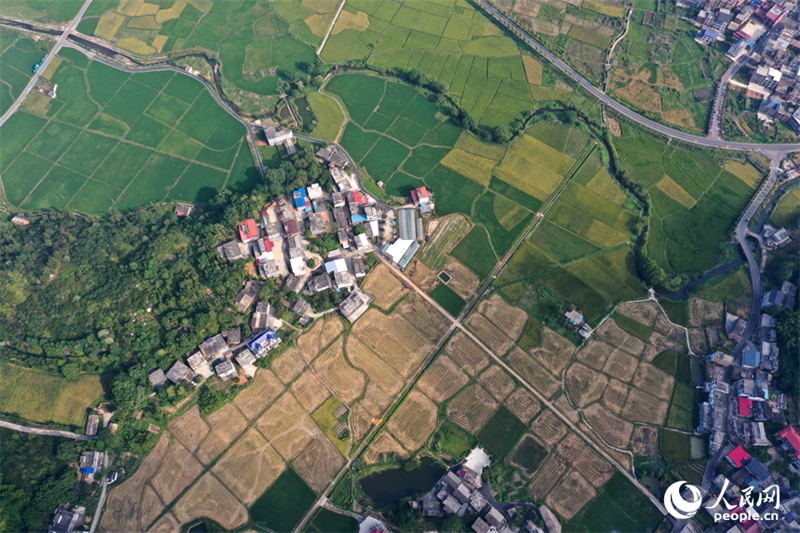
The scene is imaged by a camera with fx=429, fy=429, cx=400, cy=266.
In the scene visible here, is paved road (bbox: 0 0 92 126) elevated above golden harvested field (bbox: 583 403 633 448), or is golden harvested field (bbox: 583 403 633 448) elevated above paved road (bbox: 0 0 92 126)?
paved road (bbox: 0 0 92 126)

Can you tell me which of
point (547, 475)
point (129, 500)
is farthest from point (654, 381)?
point (129, 500)

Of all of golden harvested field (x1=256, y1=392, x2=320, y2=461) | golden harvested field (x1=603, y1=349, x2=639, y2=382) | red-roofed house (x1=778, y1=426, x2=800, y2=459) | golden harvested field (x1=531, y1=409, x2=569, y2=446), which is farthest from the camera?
golden harvested field (x1=603, y1=349, x2=639, y2=382)

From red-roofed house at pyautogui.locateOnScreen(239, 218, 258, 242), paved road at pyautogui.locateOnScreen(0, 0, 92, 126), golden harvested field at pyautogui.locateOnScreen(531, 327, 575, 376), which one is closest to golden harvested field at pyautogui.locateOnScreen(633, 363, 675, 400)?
golden harvested field at pyautogui.locateOnScreen(531, 327, 575, 376)

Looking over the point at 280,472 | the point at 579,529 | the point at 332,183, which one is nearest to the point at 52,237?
the point at 332,183

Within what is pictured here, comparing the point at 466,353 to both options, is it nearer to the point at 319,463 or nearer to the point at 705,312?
the point at 319,463

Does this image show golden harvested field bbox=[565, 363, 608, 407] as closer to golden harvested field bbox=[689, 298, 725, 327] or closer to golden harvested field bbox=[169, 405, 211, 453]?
golden harvested field bbox=[689, 298, 725, 327]

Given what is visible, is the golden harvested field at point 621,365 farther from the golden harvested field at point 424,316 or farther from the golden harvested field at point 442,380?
the golden harvested field at point 424,316

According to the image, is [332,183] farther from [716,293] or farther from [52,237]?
[716,293]

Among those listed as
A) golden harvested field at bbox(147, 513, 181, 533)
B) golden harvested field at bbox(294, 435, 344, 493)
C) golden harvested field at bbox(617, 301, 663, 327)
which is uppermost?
golden harvested field at bbox(617, 301, 663, 327)
